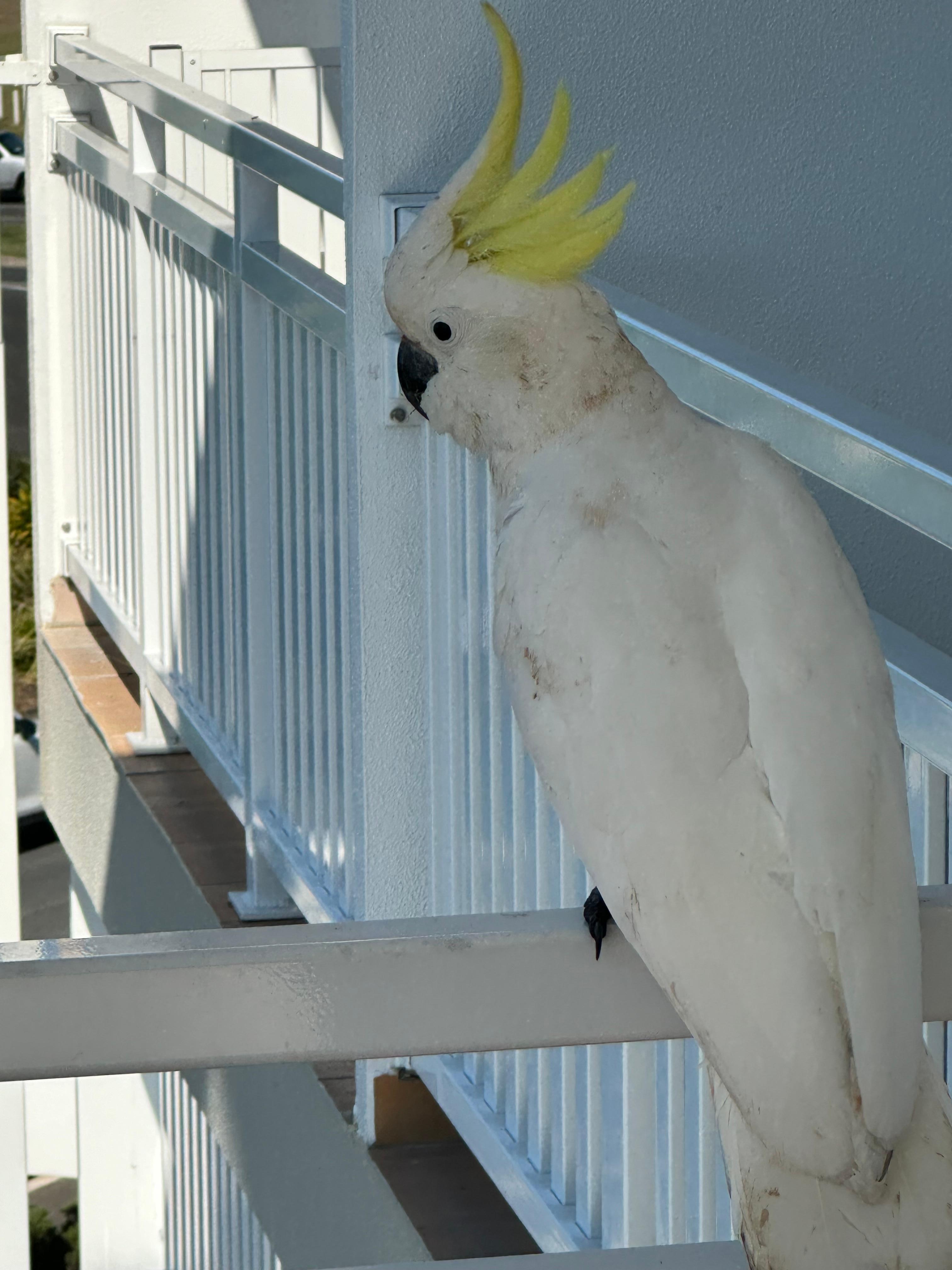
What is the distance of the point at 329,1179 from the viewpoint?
2.22 meters

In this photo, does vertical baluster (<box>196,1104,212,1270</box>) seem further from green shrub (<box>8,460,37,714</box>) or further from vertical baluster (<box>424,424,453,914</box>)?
green shrub (<box>8,460,37,714</box>)

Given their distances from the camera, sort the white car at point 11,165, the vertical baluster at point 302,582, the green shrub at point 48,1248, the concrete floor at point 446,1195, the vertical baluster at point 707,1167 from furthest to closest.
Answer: the white car at point 11,165 < the green shrub at point 48,1248 < the vertical baluster at point 302,582 < the concrete floor at point 446,1195 < the vertical baluster at point 707,1167

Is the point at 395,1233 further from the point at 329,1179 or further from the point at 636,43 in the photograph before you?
the point at 636,43

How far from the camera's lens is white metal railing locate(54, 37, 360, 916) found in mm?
2201

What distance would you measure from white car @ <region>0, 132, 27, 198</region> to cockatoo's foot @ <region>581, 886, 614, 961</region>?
1739 centimetres

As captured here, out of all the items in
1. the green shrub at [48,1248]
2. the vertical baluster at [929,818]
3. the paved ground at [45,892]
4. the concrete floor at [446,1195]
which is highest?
the vertical baluster at [929,818]

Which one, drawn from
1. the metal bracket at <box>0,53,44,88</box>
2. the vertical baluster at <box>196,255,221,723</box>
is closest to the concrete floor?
the vertical baluster at <box>196,255,221,723</box>

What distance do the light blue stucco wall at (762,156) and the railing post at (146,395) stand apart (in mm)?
1225

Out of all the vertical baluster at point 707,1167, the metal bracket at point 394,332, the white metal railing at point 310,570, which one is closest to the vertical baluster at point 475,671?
the white metal railing at point 310,570

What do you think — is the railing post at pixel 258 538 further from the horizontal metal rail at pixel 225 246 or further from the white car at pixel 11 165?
the white car at pixel 11 165

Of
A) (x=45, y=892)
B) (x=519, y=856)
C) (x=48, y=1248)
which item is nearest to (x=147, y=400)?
(x=519, y=856)

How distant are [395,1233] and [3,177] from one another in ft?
55.2

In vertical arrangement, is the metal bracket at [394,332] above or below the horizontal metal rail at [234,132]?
below

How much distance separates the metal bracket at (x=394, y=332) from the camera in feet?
6.01
